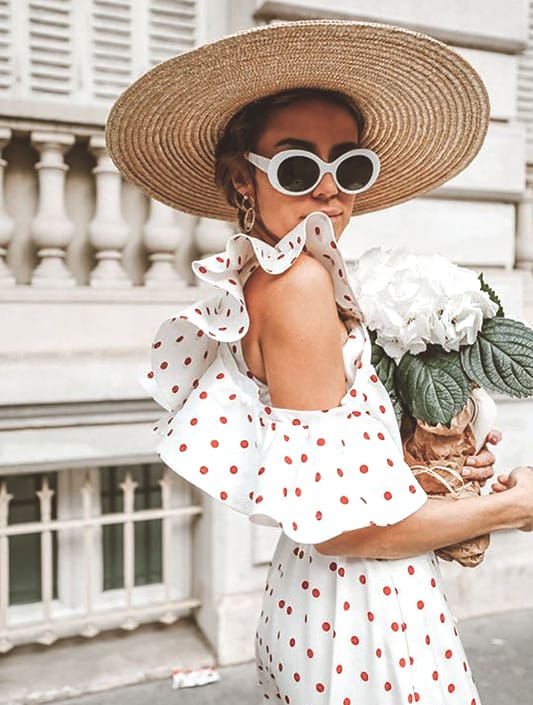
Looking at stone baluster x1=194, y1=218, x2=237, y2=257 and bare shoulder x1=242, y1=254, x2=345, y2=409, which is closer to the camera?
bare shoulder x1=242, y1=254, x2=345, y2=409

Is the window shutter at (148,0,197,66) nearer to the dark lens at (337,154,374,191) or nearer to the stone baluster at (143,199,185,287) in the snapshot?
the stone baluster at (143,199,185,287)

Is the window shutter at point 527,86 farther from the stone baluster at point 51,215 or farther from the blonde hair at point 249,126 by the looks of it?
Answer: the blonde hair at point 249,126

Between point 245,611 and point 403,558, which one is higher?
point 403,558

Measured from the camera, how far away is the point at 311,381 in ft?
3.84

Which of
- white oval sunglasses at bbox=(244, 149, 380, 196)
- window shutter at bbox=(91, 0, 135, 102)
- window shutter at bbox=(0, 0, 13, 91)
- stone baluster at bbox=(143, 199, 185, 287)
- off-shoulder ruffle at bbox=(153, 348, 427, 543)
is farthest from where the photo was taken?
stone baluster at bbox=(143, 199, 185, 287)

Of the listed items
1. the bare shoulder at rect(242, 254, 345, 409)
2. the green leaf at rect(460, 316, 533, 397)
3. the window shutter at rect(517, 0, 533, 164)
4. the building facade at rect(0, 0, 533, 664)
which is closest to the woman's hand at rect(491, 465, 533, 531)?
the green leaf at rect(460, 316, 533, 397)

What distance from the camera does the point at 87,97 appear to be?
9.95 ft

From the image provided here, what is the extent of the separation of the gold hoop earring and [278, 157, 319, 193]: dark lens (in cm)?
14

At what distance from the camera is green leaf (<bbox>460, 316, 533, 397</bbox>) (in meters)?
1.27

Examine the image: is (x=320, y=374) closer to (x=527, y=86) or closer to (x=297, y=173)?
(x=297, y=173)

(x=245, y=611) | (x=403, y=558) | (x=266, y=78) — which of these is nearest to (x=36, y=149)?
(x=266, y=78)

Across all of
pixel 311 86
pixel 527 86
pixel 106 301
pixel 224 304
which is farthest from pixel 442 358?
pixel 527 86

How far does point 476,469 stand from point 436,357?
0.78 feet

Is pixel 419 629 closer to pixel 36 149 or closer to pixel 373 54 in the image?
pixel 373 54
